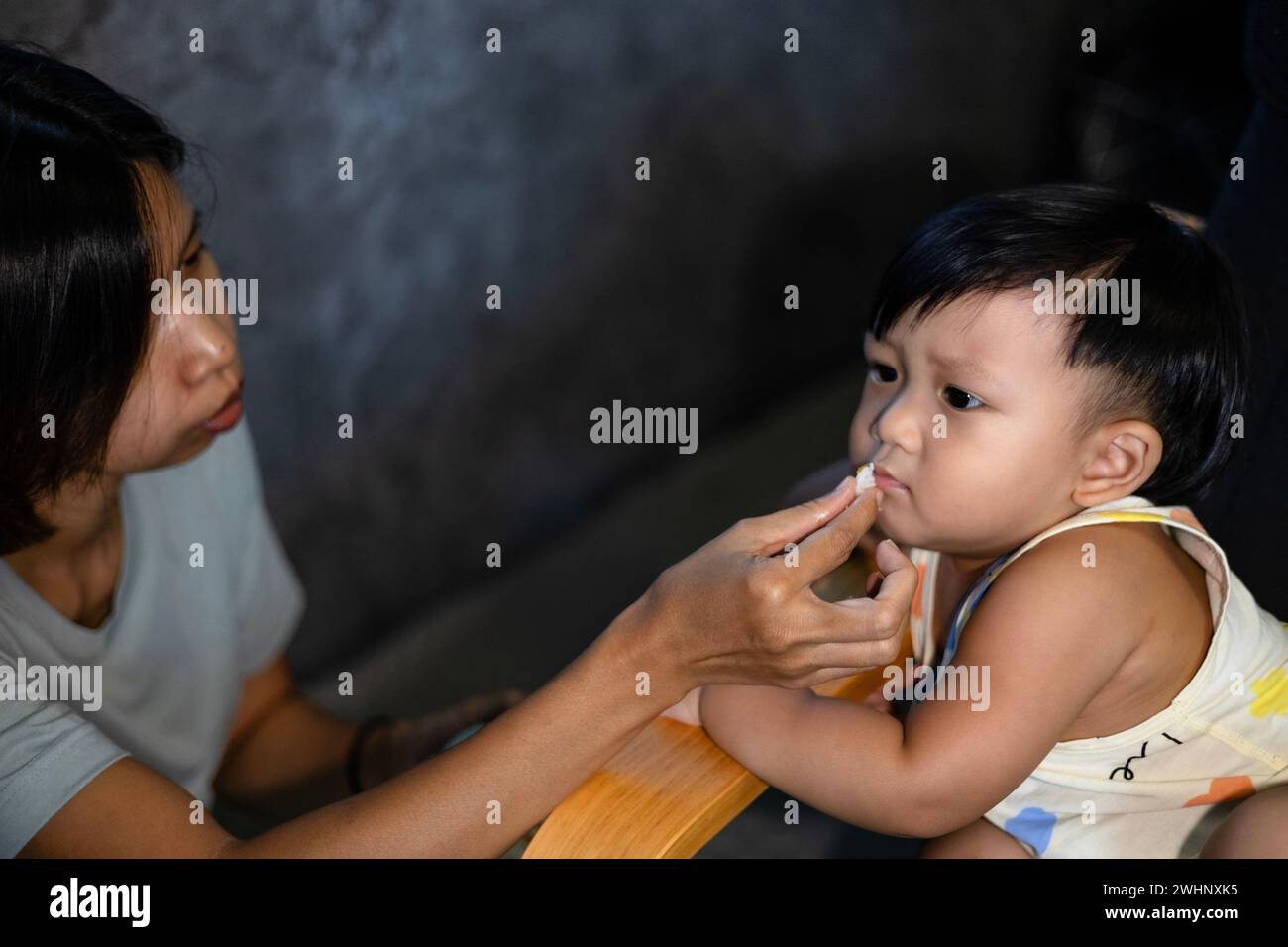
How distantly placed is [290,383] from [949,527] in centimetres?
114

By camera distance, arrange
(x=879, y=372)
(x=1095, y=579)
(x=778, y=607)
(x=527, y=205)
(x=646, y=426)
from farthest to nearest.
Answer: (x=646, y=426) < (x=527, y=205) < (x=879, y=372) < (x=1095, y=579) < (x=778, y=607)

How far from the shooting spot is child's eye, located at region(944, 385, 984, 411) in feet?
3.34

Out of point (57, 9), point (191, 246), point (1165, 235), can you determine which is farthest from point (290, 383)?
point (1165, 235)

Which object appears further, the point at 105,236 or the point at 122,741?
the point at 122,741

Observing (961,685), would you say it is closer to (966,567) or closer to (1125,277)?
(966,567)

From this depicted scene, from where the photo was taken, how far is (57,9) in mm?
1339

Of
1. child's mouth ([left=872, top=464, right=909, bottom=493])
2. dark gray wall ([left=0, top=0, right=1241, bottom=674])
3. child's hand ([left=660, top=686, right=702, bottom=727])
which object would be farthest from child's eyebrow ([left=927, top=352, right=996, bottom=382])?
dark gray wall ([left=0, top=0, right=1241, bottom=674])

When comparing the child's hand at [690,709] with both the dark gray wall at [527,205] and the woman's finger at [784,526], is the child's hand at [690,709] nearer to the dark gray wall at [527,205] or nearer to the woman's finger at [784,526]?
the woman's finger at [784,526]

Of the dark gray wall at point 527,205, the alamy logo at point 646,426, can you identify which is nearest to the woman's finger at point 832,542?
the dark gray wall at point 527,205

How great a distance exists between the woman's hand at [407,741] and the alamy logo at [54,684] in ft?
1.04

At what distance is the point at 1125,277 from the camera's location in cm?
100
